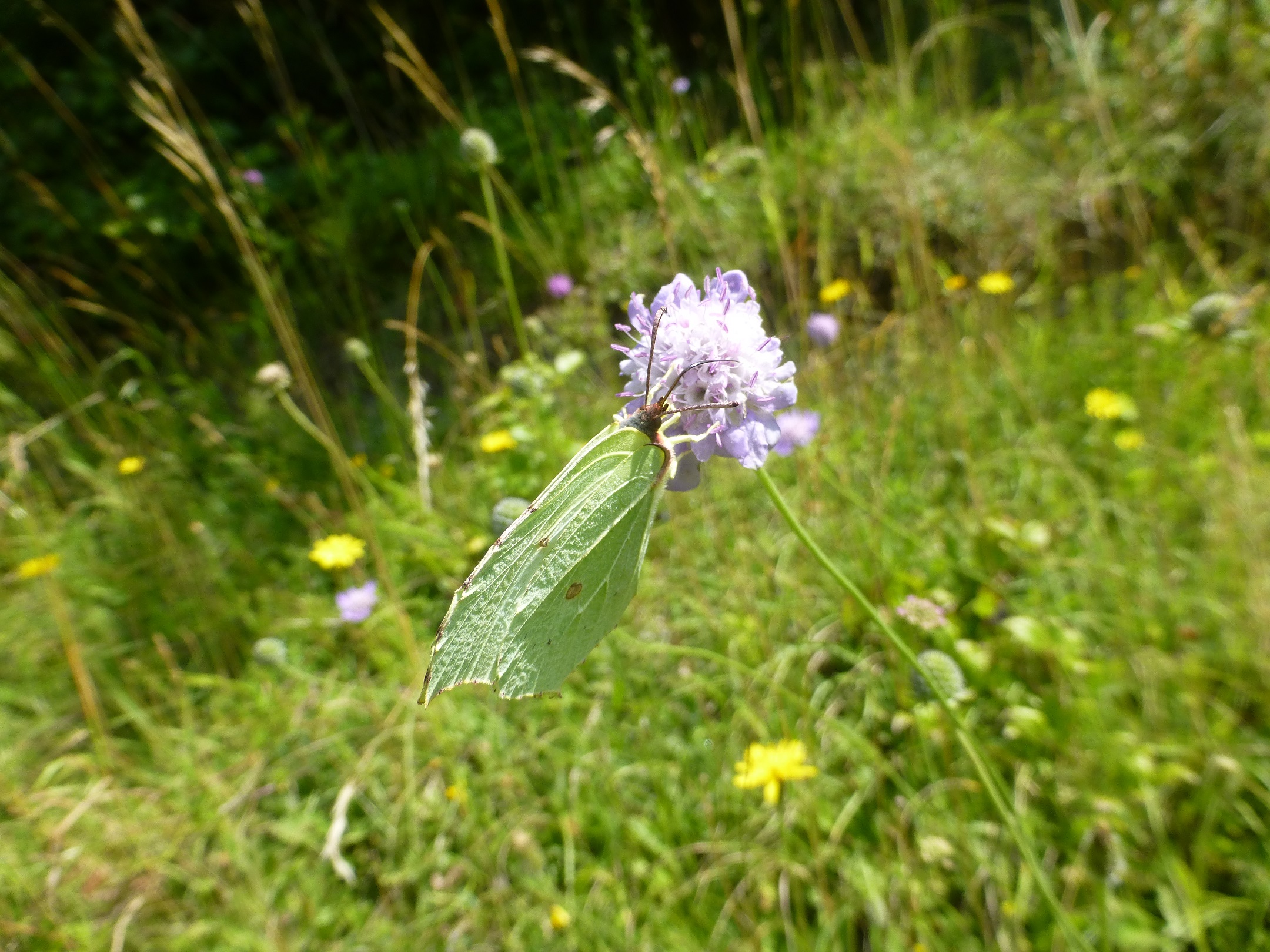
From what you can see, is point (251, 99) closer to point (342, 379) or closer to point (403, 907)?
point (342, 379)

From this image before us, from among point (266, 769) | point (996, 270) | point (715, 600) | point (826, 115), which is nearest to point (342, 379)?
point (266, 769)

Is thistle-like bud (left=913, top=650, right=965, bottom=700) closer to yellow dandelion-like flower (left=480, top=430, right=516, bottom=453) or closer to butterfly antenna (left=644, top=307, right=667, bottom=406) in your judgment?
butterfly antenna (left=644, top=307, right=667, bottom=406)

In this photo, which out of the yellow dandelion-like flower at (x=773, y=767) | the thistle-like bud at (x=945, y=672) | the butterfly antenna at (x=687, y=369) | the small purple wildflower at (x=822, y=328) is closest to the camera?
the butterfly antenna at (x=687, y=369)

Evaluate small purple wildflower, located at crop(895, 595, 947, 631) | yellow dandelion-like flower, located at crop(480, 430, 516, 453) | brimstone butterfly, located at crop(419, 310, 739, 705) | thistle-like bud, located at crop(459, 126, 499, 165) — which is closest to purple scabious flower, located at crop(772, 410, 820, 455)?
small purple wildflower, located at crop(895, 595, 947, 631)

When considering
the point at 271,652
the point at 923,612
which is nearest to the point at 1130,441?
the point at 923,612

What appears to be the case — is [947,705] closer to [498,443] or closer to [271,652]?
[498,443]

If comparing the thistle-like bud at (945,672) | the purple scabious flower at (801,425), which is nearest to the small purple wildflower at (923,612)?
the thistle-like bud at (945,672)

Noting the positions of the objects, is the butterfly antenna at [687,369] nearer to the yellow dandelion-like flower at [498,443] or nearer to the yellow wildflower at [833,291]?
the yellow dandelion-like flower at [498,443]
